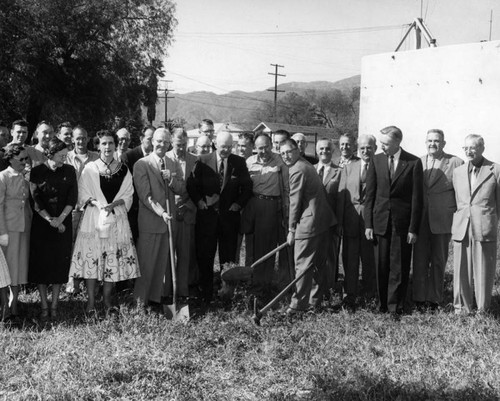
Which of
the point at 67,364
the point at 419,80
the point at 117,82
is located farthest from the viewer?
the point at 117,82

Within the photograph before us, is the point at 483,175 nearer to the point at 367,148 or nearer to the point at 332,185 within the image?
the point at 367,148

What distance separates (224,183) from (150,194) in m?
0.98

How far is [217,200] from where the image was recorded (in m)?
6.99

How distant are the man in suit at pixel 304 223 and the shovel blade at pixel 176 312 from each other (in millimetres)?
1147

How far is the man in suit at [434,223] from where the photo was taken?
263 inches

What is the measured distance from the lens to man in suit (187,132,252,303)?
6930mm

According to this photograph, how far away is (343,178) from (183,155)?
2.00 meters

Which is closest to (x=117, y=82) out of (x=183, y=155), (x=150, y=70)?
(x=150, y=70)

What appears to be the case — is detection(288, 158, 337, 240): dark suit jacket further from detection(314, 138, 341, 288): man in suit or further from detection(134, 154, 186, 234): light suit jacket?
detection(134, 154, 186, 234): light suit jacket

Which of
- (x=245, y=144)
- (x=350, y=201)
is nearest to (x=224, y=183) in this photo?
(x=245, y=144)

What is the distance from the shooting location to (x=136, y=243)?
22.7 feet

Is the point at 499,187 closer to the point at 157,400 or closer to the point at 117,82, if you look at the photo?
the point at 157,400

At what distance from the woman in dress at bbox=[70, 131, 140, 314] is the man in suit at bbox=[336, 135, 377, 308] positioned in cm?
256

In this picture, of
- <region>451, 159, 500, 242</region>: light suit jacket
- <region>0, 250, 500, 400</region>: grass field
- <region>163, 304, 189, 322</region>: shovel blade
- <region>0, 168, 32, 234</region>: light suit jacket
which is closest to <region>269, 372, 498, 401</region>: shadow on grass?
<region>0, 250, 500, 400</region>: grass field
